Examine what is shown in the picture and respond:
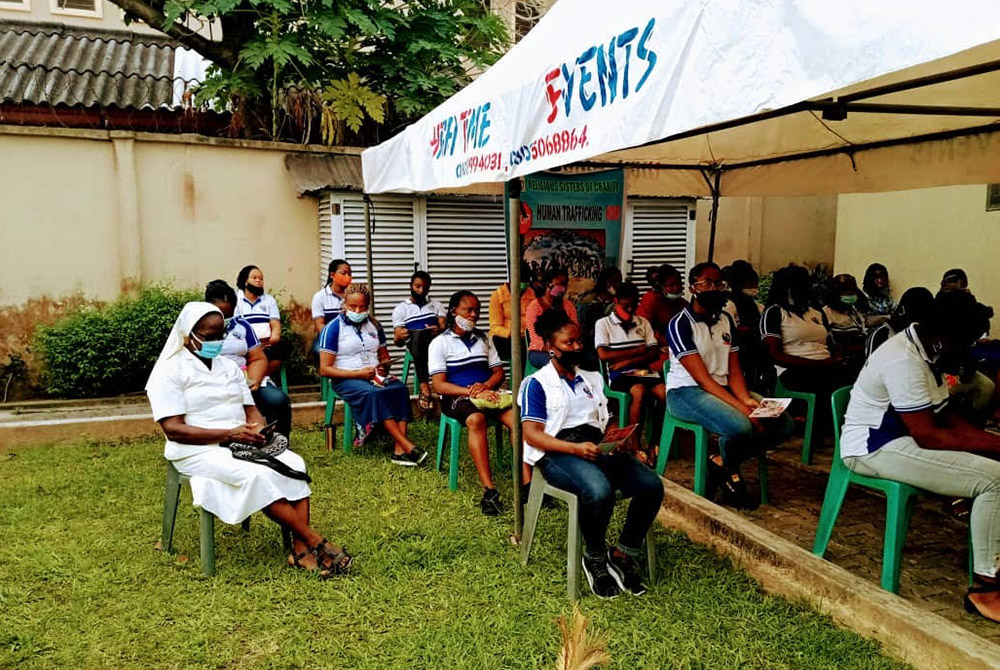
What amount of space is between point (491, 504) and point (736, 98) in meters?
3.22

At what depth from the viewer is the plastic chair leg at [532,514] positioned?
390cm

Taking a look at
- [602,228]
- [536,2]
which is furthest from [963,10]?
[536,2]

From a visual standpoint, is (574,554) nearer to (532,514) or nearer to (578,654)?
(532,514)

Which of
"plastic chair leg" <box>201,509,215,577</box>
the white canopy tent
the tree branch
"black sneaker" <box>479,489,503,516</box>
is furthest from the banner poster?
the tree branch

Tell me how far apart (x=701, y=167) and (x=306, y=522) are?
5.11m

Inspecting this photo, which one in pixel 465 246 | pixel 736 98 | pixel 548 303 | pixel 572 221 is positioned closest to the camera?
pixel 736 98

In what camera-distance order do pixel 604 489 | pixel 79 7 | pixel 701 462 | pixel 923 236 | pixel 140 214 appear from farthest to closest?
1. pixel 79 7
2. pixel 923 236
3. pixel 140 214
4. pixel 701 462
5. pixel 604 489

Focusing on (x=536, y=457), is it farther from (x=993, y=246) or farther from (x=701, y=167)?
(x=993, y=246)

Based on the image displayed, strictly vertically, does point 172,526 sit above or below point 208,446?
below

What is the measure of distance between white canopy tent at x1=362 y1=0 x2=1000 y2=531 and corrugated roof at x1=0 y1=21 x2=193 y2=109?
4.57 m

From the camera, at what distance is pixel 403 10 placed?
31.0ft

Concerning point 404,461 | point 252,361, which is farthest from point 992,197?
point 252,361

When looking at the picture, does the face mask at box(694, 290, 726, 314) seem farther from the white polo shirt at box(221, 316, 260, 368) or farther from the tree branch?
the tree branch

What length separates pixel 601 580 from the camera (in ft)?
11.9
